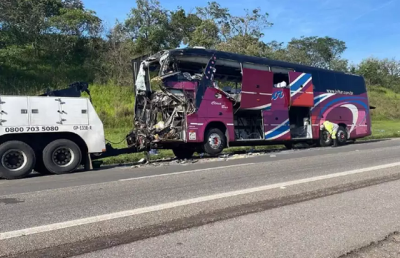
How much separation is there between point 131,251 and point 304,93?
560 inches

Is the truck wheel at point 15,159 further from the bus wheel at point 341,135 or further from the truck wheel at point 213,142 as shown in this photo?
the bus wheel at point 341,135

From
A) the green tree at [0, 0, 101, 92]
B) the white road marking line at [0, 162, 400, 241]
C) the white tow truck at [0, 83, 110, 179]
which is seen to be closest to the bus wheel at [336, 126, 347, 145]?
the white road marking line at [0, 162, 400, 241]

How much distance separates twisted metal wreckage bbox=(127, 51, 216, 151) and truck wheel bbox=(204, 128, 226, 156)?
0.99 meters

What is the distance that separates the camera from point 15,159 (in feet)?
33.1

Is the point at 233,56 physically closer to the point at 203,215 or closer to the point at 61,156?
the point at 61,156

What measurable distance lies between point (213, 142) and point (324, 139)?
22.8 feet

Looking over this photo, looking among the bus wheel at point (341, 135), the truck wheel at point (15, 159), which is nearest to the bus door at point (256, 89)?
the bus wheel at point (341, 135)

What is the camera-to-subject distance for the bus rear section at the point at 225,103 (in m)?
13.0

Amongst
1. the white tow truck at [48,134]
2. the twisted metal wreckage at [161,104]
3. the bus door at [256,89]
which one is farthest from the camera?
the bus door at [256,89]

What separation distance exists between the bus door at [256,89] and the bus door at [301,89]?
141 cm

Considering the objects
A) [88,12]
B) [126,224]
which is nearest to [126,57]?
[88,12]

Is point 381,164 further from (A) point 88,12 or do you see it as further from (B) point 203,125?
(A) point 88,12

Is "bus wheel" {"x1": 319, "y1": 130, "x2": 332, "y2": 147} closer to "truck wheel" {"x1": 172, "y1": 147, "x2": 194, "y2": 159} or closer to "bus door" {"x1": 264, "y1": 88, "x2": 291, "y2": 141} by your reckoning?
"bus door" {"x1": 264, "y1": 88, "x2": 291, "y2": 141}

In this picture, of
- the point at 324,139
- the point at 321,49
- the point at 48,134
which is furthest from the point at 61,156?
the point at 321,49
